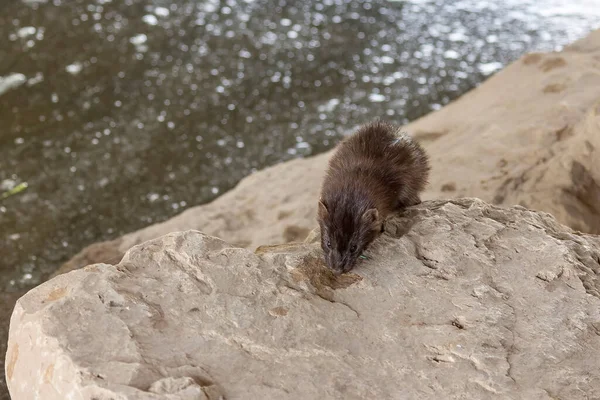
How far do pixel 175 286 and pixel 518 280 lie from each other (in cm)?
155

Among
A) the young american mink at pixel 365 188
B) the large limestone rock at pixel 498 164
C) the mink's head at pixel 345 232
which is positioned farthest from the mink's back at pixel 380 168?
the large limestone rock at pixel 498 164

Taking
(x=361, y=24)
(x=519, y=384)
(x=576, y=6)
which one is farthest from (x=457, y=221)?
(x=576, y=6)

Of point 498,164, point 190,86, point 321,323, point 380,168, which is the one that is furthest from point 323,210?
A: point 190,86

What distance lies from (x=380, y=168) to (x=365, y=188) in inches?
10.3

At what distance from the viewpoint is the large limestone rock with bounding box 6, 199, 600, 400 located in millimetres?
2355

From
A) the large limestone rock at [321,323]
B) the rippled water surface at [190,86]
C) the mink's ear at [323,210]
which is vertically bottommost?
the rippled water surface at [190,86]

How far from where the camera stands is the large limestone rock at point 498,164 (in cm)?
427

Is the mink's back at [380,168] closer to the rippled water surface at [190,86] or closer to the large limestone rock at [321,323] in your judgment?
the large limestone rock at [321,323]

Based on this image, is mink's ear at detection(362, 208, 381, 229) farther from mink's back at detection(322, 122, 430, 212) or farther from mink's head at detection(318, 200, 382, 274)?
mink's back at detection(322, 122, 430, 212)

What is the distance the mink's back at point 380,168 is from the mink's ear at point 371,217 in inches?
4.9

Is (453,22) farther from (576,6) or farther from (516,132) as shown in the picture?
(516,132)

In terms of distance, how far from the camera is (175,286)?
2.73 metres

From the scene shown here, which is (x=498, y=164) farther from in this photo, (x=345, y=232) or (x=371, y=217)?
(x=345, y=232)

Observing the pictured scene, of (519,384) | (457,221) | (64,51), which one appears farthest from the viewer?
(64,51)
